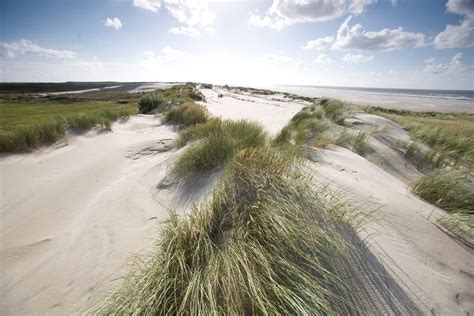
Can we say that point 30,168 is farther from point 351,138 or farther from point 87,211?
point 351,138

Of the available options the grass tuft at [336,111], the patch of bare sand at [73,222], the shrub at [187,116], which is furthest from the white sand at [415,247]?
the shrub at [187,116]

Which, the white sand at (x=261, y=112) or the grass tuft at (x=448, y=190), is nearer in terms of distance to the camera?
the grass tuft at (x=448, y=190)

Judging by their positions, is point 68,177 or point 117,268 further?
point 68,177

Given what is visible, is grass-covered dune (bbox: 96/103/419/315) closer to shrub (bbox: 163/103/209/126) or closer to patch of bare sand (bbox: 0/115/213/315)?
patch of bare sand (bbox: 0/115/213/315)

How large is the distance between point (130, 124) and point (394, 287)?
8.99 m

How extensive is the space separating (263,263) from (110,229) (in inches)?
72.4

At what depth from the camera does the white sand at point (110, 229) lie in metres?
1.56

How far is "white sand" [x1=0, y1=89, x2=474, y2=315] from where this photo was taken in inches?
61.6

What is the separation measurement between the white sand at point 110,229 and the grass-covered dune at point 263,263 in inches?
12.0

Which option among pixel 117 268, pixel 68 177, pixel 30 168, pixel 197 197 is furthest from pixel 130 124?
pixel 117 268

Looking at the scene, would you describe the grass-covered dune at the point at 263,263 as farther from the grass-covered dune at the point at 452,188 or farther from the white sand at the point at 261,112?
the white sand at the point at 261,112

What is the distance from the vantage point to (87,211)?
8.77 ft

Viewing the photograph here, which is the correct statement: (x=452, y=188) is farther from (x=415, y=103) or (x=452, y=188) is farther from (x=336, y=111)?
(x=415, y=103)

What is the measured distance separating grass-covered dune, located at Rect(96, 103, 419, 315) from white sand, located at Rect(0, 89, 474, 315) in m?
0.30
